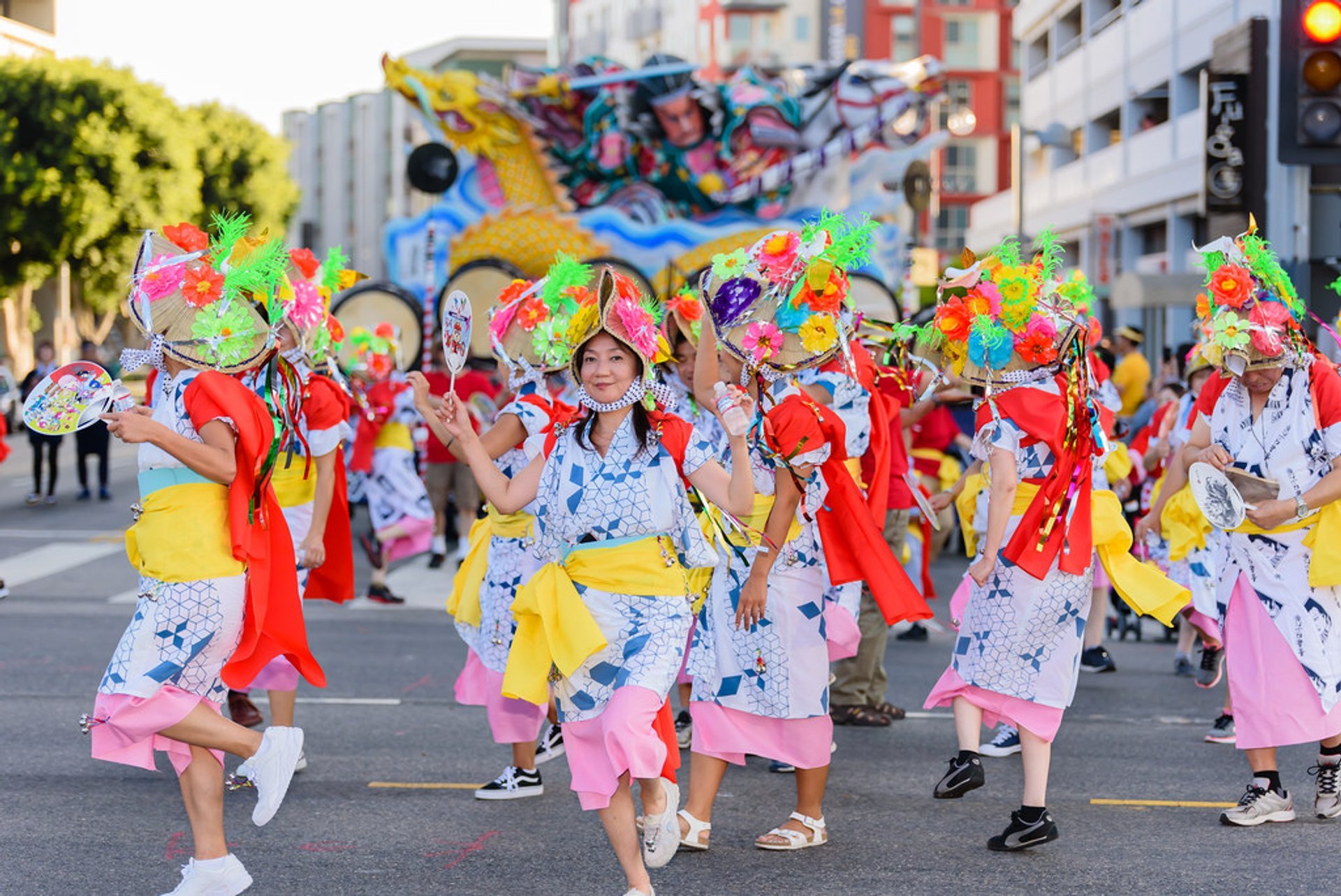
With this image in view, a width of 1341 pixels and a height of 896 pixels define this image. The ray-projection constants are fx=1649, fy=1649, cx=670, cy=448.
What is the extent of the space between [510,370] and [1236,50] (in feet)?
30.9

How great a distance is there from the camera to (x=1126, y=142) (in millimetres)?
33688

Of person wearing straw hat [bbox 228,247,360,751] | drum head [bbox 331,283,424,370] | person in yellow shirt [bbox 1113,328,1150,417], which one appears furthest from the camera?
drum head [bbox 331,283,424,370]

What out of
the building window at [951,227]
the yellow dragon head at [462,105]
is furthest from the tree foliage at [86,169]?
the building window at [951,227]

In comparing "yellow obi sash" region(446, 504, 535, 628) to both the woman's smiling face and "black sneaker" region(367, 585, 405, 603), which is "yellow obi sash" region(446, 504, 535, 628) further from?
"black sneaker" region(367, 585, 405, 603)

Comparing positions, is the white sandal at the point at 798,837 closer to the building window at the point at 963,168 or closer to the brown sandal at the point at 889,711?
the brown sandal at the point at 889,711

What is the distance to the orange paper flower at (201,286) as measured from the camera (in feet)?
16.4

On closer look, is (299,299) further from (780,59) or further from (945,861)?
(780,59)

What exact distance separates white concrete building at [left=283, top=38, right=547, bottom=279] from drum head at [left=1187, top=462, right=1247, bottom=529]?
70.2 meters

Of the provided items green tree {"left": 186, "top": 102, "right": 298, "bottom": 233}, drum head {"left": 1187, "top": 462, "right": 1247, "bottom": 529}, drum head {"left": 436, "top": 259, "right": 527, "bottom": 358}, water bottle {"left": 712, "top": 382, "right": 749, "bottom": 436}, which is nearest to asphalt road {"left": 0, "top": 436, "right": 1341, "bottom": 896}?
drum head {"left": 1187, "top": 462, "right": 1247, "bottom": 529}

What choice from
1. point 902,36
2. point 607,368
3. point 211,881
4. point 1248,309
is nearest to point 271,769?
point 211,881

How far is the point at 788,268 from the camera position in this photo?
Answer: 5.47 metres

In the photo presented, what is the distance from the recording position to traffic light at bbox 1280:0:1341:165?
790 centimetres

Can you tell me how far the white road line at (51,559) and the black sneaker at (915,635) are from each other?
657 centimetres

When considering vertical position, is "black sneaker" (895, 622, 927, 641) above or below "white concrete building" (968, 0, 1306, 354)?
below
